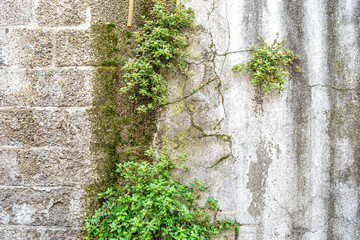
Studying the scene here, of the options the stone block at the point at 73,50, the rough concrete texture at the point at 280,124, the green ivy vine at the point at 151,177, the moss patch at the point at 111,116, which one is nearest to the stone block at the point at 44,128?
the moss patch at the point at 111,116

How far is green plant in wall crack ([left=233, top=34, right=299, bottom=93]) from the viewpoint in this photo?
1980 mm

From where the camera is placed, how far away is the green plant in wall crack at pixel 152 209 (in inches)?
71.1

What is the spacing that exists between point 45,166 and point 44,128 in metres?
0.34

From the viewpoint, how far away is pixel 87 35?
2068 mm

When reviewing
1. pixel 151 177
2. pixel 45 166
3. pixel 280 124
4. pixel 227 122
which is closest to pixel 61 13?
pixel 45 166

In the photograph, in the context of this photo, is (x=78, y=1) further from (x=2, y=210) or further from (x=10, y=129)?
(x=2, y=210)

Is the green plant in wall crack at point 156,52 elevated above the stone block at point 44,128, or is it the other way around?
the green plant in wall crack at point 156,52

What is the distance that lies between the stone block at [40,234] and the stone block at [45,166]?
16.3 inches

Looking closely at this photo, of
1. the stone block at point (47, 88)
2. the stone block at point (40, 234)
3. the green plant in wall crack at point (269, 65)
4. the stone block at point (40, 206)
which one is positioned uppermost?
the green plant in wall crack at point (269, 65)

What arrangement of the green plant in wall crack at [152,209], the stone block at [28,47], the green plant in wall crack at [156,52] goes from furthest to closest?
the stone block at [28,47]
the green plant in wall crack at [156,52]
the green plant in wall crack at [152,209]

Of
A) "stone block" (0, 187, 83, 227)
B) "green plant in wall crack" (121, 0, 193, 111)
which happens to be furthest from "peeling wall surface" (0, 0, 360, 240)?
"green plant in wall crack" (121, 0, 193, 111)

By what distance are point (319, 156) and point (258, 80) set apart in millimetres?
885

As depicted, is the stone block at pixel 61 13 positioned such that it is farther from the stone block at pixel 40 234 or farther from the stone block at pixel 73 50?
the stone block at pixel 40 234

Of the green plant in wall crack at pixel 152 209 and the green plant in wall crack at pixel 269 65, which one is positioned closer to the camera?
the green plant in wall crack at pixel 152 209
